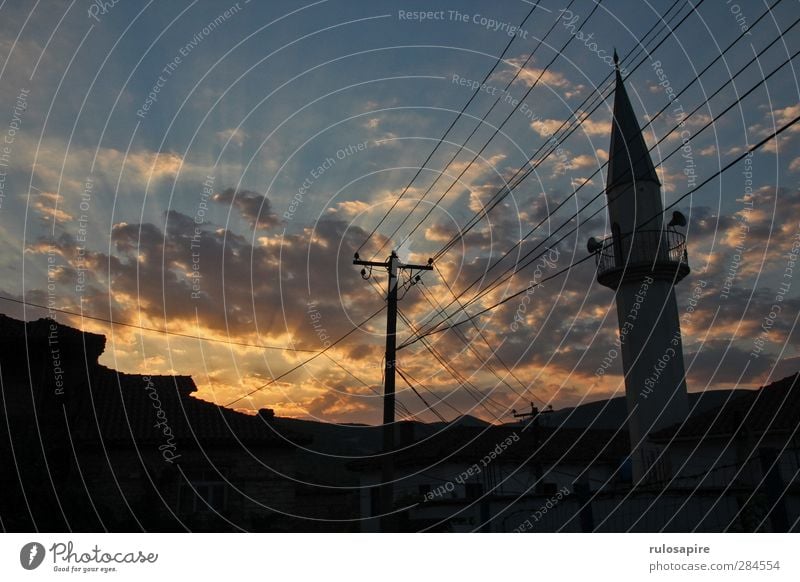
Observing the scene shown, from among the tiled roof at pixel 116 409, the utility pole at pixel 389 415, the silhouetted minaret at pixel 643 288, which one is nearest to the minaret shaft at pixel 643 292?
the silhouetted minaret at pixel 643 288

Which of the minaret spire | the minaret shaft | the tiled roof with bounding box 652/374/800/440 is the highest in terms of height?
the minaret spire

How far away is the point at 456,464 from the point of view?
1533 inches

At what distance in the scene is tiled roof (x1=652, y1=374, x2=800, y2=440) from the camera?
24.9 metres

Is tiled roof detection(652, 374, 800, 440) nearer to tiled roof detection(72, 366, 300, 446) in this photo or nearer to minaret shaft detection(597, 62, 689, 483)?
minaret shaft detection(597, 62, 689, 483)

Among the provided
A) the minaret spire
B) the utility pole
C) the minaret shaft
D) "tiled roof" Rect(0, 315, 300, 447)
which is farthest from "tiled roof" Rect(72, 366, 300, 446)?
the minaret spire

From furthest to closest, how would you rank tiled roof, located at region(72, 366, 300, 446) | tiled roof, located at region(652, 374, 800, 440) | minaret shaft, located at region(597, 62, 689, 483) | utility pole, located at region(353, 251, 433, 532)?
minaret shaft, located at region(597, 62, 689, 483) < tiled roof, located at region(652, 374, 800, 440) < tiled roof, located at region(72, 366, 300, 446) < utility pole, located at region(353, 251, 433, 532)

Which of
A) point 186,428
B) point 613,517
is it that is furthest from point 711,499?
point 186,428

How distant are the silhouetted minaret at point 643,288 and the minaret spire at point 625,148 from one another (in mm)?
40

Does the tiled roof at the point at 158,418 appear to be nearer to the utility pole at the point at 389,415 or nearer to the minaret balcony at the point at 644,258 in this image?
the utility pole at the point at 389,415

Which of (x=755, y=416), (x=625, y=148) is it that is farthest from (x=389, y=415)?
(x=625, y=148)

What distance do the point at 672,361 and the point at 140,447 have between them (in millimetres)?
20306

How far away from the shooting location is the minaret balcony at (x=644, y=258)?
30.4 metres

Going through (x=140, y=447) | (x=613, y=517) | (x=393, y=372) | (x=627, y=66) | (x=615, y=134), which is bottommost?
(x=613, y=517)
